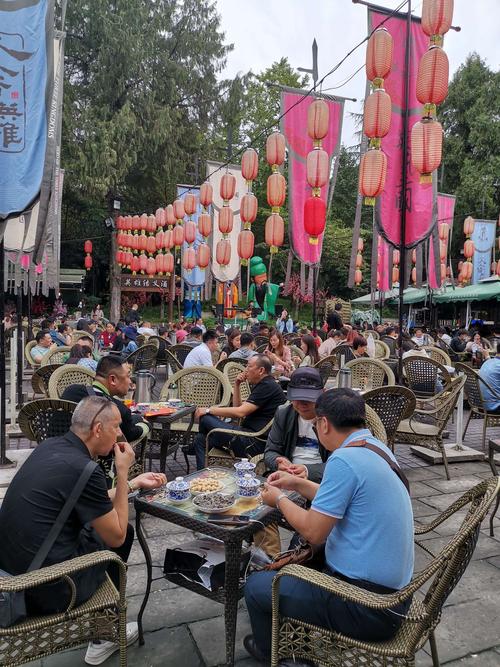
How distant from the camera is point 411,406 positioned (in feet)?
14.4

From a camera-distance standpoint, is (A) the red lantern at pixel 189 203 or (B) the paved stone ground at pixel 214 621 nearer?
(B) the paved stone ground at pixel 214 621

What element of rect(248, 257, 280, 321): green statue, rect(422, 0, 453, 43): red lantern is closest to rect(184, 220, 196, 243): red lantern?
rect(248, 257, 280, 321): green statue

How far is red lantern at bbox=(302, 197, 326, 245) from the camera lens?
8211 mm

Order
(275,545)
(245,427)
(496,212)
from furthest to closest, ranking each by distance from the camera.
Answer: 1. (496,212)
2. (245,427)
3. (275,545)

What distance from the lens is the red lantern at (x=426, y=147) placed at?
6012 millimetres

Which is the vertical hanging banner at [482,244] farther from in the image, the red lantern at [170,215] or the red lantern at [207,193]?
the red lantern at [170,215]

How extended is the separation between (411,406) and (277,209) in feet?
20.6

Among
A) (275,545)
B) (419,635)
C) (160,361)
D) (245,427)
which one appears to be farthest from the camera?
(160,361)

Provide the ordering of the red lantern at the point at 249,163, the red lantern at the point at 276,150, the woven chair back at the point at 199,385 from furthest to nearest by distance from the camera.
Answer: the red lantern at the point at 249,163 → the red lantern at the point at 276,150 → the woven chair back at the point at 199,385

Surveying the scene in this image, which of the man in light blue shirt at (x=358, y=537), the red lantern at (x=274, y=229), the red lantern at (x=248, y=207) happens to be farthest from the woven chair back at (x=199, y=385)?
the red lantern at (x=248, y=207)

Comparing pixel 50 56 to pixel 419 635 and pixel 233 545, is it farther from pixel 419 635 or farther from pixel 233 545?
pixel 419 635

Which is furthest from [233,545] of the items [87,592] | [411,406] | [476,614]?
[411,406]

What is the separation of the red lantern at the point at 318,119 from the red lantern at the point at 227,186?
4.08 meters

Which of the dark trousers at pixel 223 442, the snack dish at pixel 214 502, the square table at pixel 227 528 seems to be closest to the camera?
the square table at pixel 227 528
